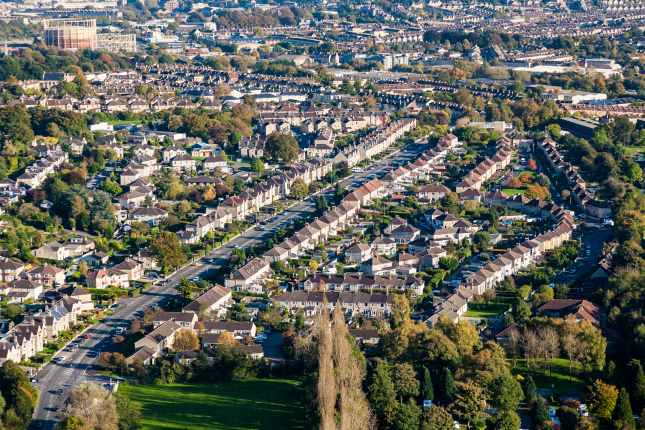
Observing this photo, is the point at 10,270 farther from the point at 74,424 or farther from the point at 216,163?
the point at 216,163

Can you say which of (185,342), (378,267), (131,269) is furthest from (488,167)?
(185,342)

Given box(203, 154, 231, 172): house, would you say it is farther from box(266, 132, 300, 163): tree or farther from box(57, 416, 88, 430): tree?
box(57, 416, 88, 430): tree

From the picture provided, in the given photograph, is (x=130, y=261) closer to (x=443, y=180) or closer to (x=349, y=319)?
(x=349, y=319)

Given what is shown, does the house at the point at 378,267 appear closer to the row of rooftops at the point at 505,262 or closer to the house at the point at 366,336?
the row of rooftops at the point at 505,262

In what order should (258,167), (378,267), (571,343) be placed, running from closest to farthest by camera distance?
(571,343) → (378,267) → (258,167)

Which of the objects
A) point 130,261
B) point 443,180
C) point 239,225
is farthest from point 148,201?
point 443,180

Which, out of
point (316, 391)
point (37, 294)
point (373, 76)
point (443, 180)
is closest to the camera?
point (316, 391)
